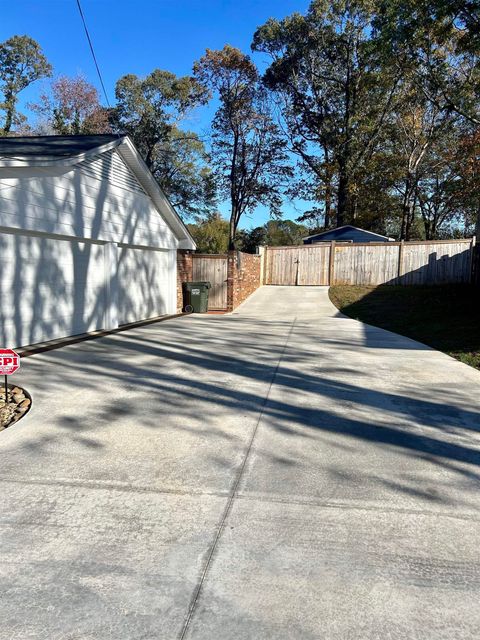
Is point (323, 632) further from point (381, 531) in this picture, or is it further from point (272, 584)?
point (381, 531)

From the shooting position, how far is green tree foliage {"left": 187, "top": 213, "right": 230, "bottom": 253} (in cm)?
3956

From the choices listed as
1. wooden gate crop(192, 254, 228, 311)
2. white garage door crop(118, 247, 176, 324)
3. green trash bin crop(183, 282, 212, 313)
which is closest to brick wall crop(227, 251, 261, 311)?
wooden gate crop(192, 254, 228, 311)

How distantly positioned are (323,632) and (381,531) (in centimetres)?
97

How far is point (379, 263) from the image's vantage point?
65.7ft

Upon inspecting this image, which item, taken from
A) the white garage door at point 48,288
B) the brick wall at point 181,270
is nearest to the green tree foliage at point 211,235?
the brick wall at point 181,270

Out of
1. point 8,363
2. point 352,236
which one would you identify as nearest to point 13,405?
point 8,363

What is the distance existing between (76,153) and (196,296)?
7.34 metres

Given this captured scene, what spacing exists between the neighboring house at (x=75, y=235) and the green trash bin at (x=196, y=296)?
1.69 metres

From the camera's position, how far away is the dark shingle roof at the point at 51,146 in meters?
7.85

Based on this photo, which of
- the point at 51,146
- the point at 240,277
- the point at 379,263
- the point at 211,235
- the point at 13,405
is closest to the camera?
the point at 13,405

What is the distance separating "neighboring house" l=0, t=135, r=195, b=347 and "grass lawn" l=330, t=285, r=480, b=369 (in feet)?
23.1

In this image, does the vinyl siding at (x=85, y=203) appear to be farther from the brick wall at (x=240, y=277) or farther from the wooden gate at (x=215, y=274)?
the brick wall at (x=240, y=277)

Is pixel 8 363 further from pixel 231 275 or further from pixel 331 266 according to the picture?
pixel 331 266

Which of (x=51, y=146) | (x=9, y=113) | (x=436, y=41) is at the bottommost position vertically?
(x=51, y=146)
